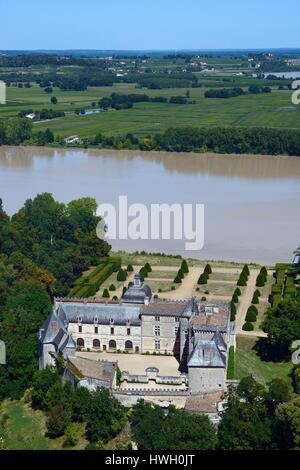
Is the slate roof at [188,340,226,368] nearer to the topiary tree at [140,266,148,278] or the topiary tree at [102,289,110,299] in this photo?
the topiary tree at [102,289,110,299]

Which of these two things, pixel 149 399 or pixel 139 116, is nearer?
pixel 149 399

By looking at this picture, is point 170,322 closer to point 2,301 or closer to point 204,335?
point 204,335

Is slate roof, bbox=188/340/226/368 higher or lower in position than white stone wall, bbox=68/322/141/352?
higher

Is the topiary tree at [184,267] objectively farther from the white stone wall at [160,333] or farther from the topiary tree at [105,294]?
the white stone wall at [160,333]

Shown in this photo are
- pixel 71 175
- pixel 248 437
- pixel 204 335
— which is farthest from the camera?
pixel 71 175

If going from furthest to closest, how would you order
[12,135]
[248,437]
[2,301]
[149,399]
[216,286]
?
[12,135]
[216,286]
[2,301]
[149,399]
[248,437]

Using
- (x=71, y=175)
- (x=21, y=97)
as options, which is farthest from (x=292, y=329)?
(x=21, y=97)

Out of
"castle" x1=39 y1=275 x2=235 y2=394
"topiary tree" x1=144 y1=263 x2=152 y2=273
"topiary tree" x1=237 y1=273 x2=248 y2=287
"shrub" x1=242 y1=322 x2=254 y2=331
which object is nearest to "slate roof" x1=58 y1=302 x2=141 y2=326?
"castle" x1=39 y1=275 x2=235 y2=394

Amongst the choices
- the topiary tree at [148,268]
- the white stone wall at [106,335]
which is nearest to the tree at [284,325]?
the white stone wall at [106,335]
